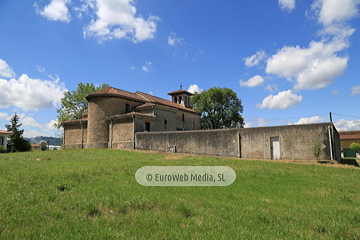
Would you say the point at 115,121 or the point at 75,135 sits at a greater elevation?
the point at 115,121

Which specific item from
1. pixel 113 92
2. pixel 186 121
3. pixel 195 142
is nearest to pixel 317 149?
pixel 195 142

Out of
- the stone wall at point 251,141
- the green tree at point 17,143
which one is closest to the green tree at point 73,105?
the green tree at point 17,143

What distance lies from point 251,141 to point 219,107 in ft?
106

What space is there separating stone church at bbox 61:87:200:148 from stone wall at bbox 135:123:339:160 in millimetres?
4499

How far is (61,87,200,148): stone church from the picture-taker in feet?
87.0

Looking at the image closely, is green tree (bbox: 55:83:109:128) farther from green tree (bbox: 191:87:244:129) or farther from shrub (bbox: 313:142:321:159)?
shrub (bbox: 313:142:321:159)

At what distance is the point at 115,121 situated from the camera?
27.7m

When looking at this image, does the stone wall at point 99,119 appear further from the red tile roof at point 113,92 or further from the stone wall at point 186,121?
the stone wall at point 186,121

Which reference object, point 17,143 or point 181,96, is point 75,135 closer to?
point 17,143

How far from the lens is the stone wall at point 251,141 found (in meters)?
16.3

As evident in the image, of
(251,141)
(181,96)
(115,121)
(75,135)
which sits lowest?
(251,141)

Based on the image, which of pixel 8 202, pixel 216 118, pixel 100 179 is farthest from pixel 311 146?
pixel 216 118

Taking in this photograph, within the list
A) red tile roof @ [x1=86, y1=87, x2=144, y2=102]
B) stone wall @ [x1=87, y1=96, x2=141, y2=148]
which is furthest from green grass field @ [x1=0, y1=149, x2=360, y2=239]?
red tile roof @ [x1=86, y1=87, x2=144, y2=102]

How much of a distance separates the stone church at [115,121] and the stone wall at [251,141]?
450 cm
